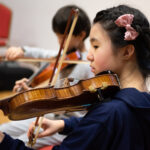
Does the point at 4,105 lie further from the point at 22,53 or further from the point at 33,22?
the point at 33,22

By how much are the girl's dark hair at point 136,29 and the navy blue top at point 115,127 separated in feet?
0.47

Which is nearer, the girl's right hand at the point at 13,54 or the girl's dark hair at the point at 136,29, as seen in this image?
the girl's dark hair at the point at 136,29

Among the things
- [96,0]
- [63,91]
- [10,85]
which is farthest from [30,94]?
[10,85]

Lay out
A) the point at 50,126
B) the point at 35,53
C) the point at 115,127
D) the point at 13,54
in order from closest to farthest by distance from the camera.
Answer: the point at 115,127, the point at 50,126, the point at 13,54, the point at 35,53

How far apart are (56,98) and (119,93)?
19 centimetres

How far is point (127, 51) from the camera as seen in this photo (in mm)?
708

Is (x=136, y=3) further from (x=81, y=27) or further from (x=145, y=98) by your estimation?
(x=145, y=98)

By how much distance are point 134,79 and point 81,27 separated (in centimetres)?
58

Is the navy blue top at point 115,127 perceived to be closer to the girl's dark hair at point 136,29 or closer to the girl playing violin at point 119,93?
the girl playing violin at point 119,93

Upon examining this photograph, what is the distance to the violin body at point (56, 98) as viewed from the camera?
2.06ft

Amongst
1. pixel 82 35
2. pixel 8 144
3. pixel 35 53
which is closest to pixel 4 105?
pixel 8 144

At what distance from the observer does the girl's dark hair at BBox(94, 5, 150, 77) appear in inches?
27.4

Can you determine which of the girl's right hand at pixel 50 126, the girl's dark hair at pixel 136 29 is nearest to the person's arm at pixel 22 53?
the girl's right hand at pixel 50 126

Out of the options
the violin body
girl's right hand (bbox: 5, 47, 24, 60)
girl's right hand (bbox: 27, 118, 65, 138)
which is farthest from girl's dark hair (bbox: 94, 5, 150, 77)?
girl's right hand (bbox: 5, 47, 24, 60)
